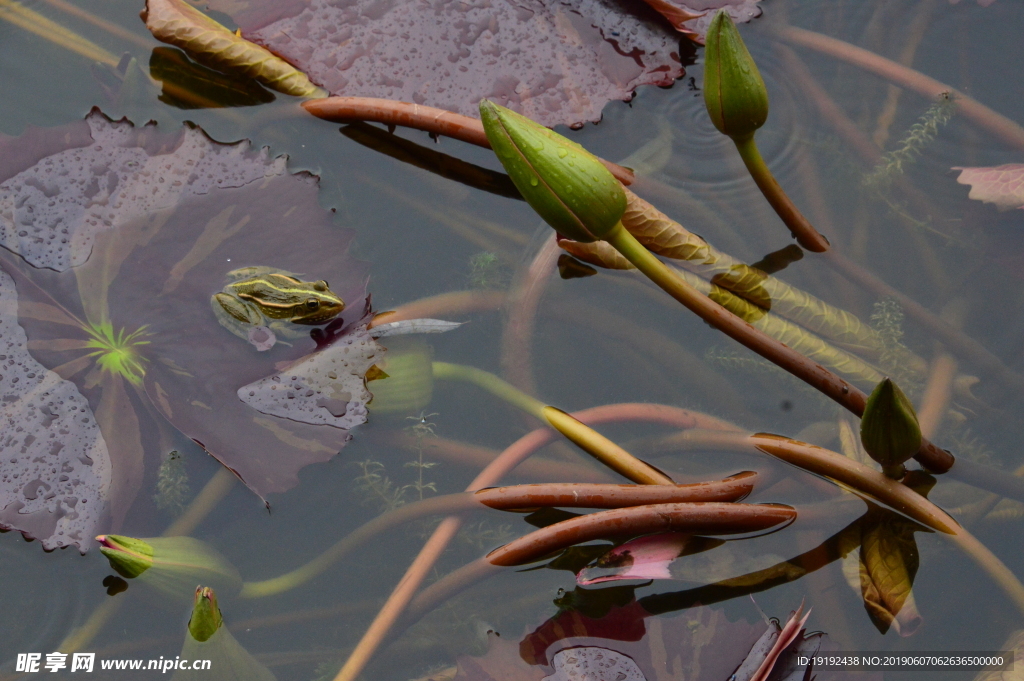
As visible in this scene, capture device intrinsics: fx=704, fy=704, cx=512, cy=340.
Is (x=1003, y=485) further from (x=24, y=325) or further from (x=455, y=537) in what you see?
(x=24, y=325)

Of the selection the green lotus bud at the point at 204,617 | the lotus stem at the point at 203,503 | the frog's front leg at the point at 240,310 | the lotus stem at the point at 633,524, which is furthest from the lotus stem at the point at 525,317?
the green lotus bud at the point at 204,617

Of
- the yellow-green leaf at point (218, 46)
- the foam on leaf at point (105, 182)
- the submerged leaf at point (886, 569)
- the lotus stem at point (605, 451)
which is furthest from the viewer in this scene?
the yellow-green leaf at point (218, 46)

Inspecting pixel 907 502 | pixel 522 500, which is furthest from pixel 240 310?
pixel 907 502

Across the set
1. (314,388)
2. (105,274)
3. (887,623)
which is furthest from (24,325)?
(887,623)

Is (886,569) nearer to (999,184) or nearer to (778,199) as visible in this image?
(778,199)

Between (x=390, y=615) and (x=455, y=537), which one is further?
(x=455, y=537)

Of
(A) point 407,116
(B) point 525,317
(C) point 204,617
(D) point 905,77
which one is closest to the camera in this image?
(C) point 204,617

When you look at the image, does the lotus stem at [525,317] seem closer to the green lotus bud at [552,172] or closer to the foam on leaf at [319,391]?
the foam on leaf at [319,391]
